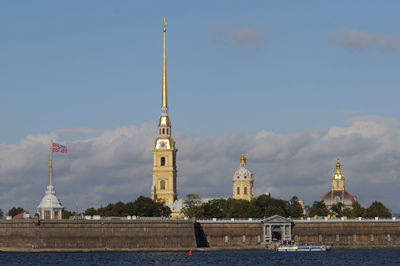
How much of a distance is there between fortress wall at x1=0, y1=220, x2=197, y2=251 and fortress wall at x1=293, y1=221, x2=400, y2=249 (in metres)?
23.1

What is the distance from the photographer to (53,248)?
493 feet

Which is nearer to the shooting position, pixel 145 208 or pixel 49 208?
pixel 49 208

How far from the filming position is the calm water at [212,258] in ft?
421

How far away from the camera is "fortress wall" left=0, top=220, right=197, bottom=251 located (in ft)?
493

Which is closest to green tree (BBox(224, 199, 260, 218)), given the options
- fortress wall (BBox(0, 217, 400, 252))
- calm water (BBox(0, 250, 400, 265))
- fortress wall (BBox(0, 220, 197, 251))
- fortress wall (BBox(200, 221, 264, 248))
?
fortress wall (BBox(0, 217, 400, 252))

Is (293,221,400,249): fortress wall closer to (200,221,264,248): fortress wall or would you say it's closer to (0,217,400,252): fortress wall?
(0,217,400,252): fortress wall

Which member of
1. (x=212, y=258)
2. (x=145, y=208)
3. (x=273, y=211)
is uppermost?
(x=145, y=208)

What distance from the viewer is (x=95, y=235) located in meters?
153

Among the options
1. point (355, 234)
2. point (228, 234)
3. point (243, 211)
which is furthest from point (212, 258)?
point (243, 211)

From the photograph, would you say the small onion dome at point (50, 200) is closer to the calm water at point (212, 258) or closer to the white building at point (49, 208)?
the white building at point (49, 208)

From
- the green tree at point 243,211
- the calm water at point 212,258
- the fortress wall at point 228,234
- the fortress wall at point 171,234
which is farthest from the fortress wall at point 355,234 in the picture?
the green tree at point 243,211

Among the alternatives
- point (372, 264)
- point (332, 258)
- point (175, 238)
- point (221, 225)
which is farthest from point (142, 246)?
point (372, 264)

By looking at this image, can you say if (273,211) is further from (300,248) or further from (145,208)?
(300,248)

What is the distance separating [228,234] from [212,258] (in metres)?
25.1
